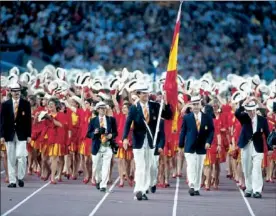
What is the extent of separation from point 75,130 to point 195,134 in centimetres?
382

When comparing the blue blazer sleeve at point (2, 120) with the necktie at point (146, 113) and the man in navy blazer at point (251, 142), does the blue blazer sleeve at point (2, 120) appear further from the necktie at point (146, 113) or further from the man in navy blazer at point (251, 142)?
the man in navy blazer at point (251, 142)

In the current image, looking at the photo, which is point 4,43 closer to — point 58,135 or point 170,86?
point 58,135

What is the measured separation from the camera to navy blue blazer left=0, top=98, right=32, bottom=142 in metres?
22.4

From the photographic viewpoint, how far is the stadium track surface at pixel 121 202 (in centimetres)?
1877

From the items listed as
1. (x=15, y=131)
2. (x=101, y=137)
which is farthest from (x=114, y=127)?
(x=15, y=131)

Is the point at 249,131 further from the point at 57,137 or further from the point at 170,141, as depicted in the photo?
the point at 57,137

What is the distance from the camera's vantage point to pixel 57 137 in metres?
24.3

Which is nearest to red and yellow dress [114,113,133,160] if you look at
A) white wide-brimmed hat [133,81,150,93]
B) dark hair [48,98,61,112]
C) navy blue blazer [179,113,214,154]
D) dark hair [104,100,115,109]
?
dark hair [104,100,115,109]

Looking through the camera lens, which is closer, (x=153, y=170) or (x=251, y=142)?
(x=153, y=170)

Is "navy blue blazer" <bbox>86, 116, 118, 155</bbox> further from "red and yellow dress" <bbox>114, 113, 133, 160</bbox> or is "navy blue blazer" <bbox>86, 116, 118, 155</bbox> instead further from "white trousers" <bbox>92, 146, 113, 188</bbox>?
"red and yellow dress" <bbox>114, 113, 133, 160</bbox>

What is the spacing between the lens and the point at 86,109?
81.5ft

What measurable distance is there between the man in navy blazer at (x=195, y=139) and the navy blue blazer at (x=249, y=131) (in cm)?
61

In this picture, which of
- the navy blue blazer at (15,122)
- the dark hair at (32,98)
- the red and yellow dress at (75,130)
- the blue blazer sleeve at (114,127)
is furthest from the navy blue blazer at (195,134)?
the dark hair at (32,98)

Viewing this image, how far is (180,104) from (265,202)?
5.21 metres
